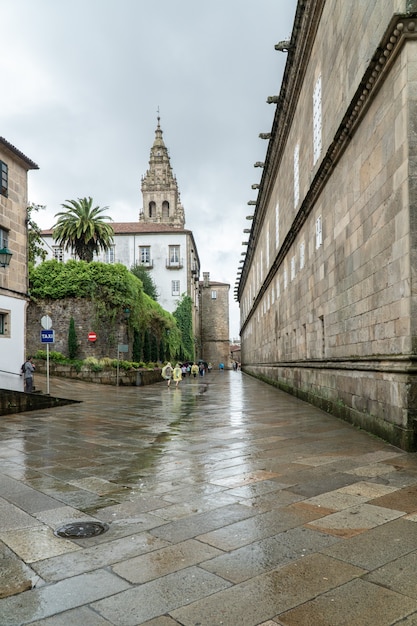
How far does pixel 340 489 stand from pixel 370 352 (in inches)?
171

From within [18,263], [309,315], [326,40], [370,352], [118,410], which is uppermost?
[326,40]

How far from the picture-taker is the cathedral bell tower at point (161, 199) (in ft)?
284

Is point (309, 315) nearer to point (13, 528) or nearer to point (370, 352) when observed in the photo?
point (370, 352)

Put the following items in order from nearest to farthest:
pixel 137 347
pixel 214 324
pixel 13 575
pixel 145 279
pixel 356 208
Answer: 1. pixel 13 575
2. pixel 356 208
3. pixel 137 347
4. pixel 145 279
5. pixel 214 324

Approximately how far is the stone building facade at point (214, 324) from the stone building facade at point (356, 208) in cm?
6682

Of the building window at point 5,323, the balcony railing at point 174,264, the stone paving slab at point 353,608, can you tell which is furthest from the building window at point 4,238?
the balcony railing at point 174,264

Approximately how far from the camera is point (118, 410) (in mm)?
13961

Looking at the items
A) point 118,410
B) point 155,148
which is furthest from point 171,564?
point 155,148

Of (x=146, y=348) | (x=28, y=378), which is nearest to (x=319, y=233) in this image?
(x=28, y=378)

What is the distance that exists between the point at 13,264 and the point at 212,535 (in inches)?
725

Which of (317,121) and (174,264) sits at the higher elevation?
(174,264)

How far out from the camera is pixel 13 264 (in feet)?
66.0

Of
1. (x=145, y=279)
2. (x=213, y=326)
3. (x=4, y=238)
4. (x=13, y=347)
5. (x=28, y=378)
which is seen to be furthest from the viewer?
(x=213, y=326)

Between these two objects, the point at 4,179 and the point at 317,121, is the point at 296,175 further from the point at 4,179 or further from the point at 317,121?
the point at 4,179
